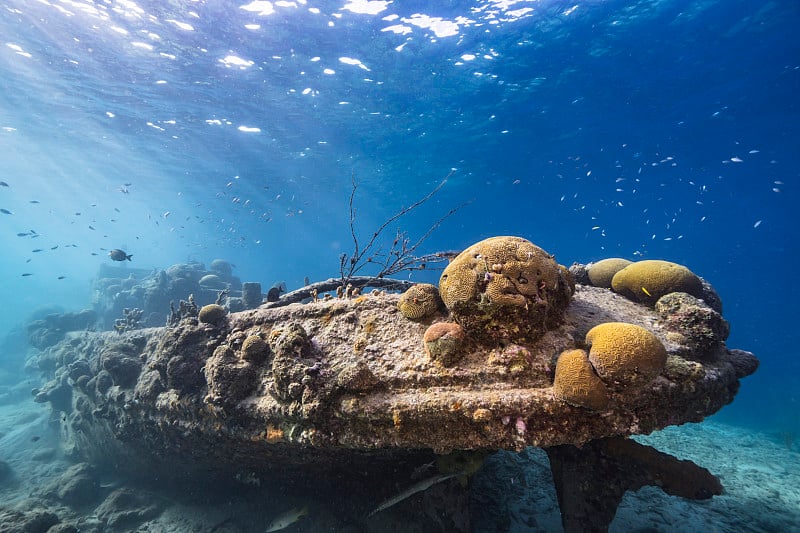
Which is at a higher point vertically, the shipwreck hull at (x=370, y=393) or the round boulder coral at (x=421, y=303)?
the round boulder coral at (x=421, y=303)

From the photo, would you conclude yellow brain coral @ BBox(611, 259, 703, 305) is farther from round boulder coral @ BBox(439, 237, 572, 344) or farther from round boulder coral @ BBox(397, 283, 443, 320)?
round boulder coral @ BBox(397, 283, 443, 320)

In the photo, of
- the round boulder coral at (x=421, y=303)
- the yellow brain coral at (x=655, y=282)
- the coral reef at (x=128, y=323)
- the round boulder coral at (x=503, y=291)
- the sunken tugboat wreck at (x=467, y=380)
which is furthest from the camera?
the coral reef at (x=128, y=323)

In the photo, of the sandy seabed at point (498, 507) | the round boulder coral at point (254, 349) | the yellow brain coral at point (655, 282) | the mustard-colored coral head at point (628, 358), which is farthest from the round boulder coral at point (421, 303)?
the yellow brain coral at point (655, 282)

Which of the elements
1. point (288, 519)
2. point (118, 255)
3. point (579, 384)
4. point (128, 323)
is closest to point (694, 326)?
point (579, 384)

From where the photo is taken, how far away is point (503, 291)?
317 centimetres

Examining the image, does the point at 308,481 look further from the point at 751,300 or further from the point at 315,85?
the point at 751,300

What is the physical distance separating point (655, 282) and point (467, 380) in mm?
3444

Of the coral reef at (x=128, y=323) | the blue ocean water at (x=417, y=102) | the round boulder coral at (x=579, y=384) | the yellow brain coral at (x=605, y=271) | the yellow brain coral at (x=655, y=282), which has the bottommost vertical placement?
the coral reef at (x=128, y=323)

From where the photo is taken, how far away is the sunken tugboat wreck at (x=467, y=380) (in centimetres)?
288

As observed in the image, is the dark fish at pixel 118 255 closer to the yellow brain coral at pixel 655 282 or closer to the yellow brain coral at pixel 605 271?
the yellow brain coral at pixel 605 271

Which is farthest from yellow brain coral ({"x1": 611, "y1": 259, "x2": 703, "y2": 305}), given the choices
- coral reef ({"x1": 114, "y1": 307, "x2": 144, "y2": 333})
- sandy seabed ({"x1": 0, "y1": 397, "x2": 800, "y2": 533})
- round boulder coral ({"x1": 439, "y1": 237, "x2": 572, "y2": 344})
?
coral reef ({"x1": 114, "y1": 307, "x2": 144, "y2": 333})

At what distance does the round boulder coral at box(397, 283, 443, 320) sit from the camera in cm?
388

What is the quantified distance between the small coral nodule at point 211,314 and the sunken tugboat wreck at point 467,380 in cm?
3

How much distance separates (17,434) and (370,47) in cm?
2398
